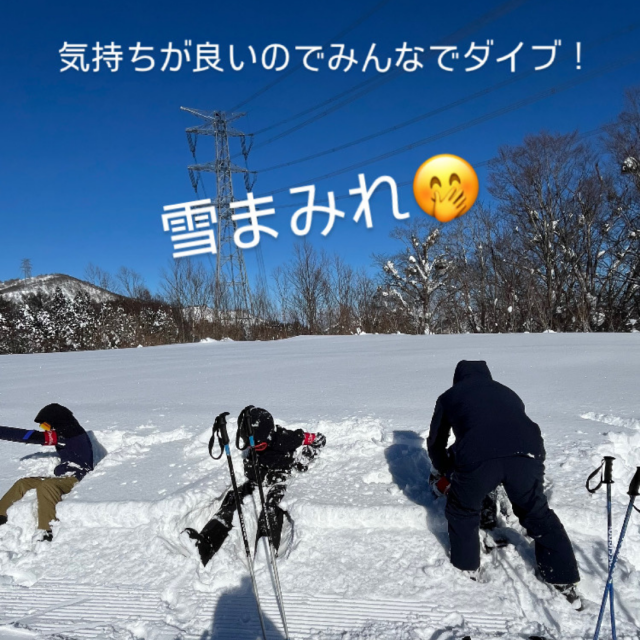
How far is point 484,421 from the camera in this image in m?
2.49

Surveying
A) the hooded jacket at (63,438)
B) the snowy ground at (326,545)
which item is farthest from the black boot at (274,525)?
the hooded jacket at (63,438)

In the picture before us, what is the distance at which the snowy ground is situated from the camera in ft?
7.89

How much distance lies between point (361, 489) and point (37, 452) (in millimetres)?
3457

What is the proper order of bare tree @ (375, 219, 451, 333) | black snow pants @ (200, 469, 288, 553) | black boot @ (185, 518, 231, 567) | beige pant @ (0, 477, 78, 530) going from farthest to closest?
bare tree @ (375, 219, 451, 333), beige pant @ (0, 477, 78, 530), black snow pants @ (200, 469, 288, 553), black boot @ (185, 518, 231, 567)

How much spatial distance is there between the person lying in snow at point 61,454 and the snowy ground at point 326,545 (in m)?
0.09

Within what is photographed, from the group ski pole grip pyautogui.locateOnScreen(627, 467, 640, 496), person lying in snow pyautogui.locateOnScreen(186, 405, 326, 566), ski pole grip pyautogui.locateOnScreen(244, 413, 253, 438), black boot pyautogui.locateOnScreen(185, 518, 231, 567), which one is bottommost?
black boot pyautogui.locateOnScreen(185, 518, 231, 567)

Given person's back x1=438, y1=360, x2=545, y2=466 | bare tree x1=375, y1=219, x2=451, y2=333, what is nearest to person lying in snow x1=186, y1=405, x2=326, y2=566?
person's back x1=438, y1=360, x2=545, y2=466

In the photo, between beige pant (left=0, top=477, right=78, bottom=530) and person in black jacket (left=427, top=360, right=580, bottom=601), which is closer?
person in black jacket (left=427, top=360, right=580, bottom=601)

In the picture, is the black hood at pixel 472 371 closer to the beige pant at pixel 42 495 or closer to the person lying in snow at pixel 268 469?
the person lying in snow at pixel 268 469

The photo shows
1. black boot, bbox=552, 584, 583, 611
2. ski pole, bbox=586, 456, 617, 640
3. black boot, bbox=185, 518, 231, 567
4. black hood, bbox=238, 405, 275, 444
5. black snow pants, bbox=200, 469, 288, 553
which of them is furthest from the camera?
black hood, bbox=238, 405, 275, 444

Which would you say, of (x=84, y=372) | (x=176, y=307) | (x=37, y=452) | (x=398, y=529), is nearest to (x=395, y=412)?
(x=398, y=529)

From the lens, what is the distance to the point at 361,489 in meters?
3.40

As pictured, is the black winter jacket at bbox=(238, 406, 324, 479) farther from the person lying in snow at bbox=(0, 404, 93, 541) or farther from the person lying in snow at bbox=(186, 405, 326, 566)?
the person lying in snow at bbox=(0, 404, 93, 541)

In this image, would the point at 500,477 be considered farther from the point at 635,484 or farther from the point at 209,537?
the point at 209,537
